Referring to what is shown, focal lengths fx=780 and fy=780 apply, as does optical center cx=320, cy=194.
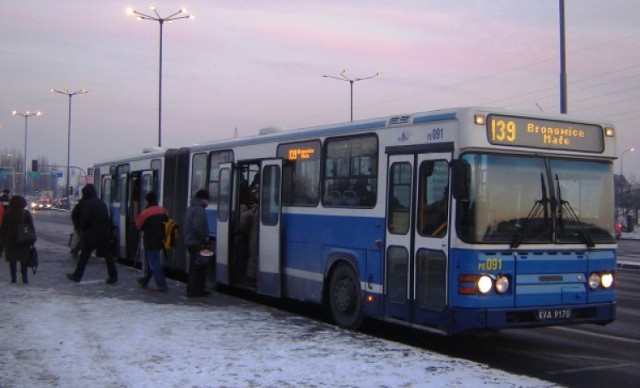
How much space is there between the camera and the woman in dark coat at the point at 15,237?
49.0 feet

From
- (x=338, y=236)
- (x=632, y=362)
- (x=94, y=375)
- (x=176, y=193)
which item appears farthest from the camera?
(x=176, y=193)

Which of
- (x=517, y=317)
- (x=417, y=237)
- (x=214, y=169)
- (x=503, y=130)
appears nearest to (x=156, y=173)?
(x=214, y=169)

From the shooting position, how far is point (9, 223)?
49.8ft

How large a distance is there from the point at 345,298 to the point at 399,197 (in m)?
1.95

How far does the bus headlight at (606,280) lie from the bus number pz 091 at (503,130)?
85.8 inches

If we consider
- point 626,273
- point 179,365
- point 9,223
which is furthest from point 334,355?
point 626,273

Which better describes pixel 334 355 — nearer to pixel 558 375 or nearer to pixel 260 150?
pixel 558 375

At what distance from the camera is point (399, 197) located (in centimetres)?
1026

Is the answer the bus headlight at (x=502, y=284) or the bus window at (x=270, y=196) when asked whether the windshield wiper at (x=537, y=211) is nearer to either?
the bus headlight at (x=502, y=284)

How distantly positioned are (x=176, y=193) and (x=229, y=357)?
33.2 ft

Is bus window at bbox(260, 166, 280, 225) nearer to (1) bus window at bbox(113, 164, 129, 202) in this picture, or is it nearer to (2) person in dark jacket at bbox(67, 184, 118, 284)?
(2) person in dark jacket at bbox(67, 184, 118, 284)

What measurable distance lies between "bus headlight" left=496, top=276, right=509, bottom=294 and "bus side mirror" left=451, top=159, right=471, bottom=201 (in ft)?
3.38

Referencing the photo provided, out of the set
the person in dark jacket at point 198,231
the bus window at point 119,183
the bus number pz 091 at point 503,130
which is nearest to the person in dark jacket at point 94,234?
the person in dark jacket at point 198,231

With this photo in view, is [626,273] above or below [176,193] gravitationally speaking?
below
